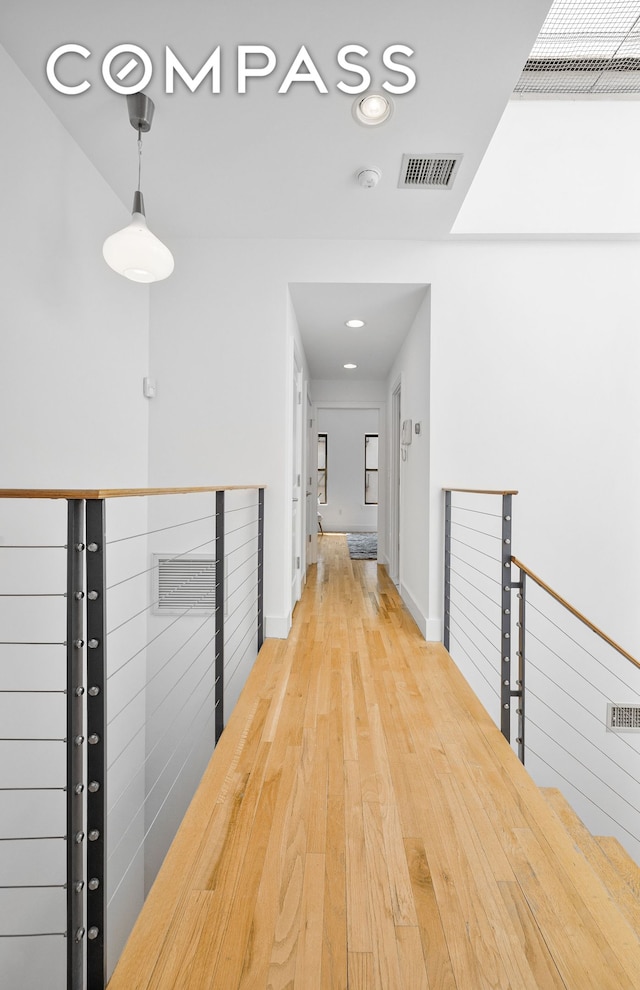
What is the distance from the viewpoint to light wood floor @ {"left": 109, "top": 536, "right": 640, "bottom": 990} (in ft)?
3.79

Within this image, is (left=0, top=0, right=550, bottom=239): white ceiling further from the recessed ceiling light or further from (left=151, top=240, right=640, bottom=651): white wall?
(left=151, top=240, right=640, bottom=651): white wall

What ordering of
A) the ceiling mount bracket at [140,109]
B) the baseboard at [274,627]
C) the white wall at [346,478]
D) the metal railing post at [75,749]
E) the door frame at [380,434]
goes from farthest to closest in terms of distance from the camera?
the white wall at [346,478] < the door frame at [380,434] < the baseboard at [274,627] < the ceiling mount bracket at [140,109] < the metal railing post at [75,749]

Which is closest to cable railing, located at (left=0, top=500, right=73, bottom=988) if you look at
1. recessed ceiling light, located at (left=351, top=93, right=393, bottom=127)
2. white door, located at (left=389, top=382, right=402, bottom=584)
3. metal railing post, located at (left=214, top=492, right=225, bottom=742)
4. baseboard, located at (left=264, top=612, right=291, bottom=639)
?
metal railing post, located at (left=214, top=492, right=225, bottom=742)

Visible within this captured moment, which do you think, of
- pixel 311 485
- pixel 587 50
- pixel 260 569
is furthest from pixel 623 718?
pixel 311 485

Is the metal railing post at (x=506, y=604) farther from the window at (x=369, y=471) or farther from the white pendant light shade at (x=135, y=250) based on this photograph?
the window at (x=369, y=471)

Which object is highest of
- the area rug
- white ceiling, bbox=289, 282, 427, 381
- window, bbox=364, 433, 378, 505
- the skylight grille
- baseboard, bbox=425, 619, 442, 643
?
the skylight grille

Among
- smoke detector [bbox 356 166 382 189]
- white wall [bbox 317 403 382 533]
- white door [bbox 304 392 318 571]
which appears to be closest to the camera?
smoke detector [bbox 356 166 382 189]

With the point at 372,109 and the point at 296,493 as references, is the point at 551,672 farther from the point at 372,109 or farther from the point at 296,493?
the point at 372,109

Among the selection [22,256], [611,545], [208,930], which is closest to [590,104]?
[611,545]

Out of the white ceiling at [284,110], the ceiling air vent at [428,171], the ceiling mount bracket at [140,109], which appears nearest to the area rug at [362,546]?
the white ceiling at [284,110]

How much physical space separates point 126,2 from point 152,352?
1918 mm

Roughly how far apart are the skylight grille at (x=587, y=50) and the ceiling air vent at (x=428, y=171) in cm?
78

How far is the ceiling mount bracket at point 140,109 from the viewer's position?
7.05ft

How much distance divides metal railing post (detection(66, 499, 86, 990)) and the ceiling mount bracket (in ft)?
6.40
